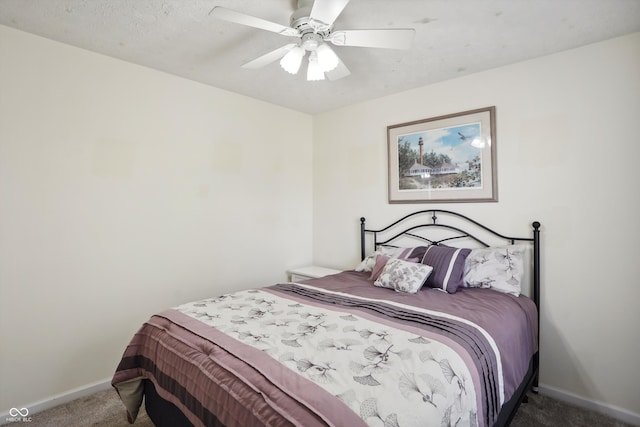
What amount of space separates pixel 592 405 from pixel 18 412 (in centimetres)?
381

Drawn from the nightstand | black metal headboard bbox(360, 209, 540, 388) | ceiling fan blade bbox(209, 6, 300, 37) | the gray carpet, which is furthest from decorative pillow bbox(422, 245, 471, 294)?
ceiling fan blade bbox(209, 6, 300, 37)

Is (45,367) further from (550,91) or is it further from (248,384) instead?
(550,91)

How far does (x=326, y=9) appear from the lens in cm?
153

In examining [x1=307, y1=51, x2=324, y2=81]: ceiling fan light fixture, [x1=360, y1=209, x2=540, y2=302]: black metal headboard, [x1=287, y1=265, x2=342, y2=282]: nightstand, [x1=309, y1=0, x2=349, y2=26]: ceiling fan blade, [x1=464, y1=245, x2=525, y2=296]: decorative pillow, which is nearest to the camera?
[x1=309, y1=0, x2=349, y2=26]: ceiling fan blade

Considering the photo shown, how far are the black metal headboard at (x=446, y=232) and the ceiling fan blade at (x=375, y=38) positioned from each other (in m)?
1.64

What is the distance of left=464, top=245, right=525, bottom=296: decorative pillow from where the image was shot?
7.39 feet

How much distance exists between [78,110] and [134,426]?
2.18 meters

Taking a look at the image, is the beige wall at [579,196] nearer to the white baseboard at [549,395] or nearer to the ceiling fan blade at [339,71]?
the white baseboard at [549,395]

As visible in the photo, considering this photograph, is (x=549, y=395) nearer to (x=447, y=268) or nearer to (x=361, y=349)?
(x=447, y=268)

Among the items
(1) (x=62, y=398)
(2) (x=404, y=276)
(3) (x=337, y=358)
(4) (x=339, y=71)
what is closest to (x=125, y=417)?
(1) (x=62, y=398)

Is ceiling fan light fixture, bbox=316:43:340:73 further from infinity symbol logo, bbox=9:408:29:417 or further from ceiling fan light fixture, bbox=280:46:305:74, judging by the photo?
infinity symbol logo, bbox=9:408:29:417

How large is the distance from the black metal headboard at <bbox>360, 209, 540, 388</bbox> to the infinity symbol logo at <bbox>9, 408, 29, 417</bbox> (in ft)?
9.41

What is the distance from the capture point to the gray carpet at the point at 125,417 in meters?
2.04

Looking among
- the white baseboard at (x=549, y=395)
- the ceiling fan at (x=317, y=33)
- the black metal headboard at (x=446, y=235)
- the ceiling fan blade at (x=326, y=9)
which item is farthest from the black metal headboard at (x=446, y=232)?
the ceiling fan blade at (x=326, y=9)
